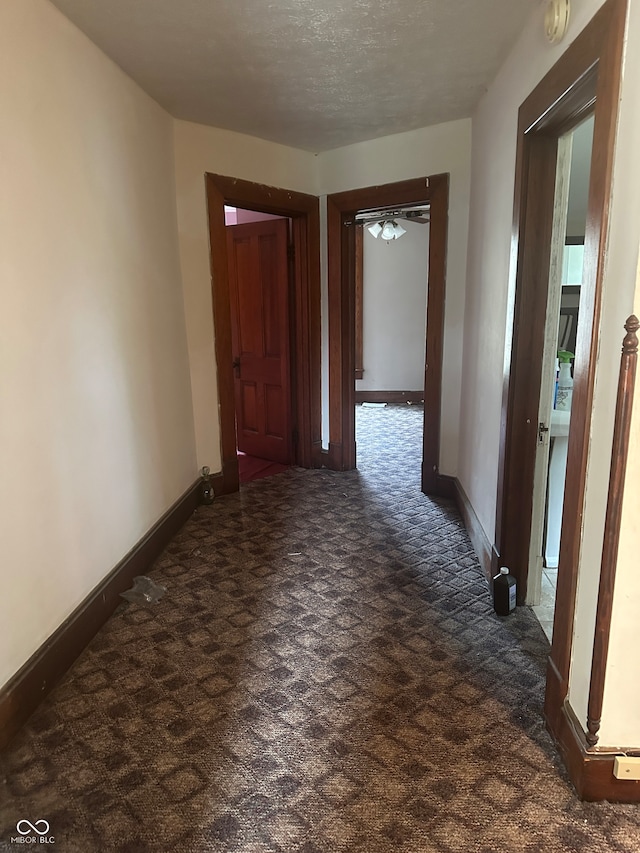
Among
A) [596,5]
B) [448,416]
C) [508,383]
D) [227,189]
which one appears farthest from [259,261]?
[596,5]

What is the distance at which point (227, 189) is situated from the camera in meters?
3.79

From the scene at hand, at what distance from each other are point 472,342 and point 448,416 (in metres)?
0.69

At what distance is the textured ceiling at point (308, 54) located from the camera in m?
2.20

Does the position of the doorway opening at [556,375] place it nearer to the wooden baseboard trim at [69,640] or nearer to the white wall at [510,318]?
the white wall at [510,318]

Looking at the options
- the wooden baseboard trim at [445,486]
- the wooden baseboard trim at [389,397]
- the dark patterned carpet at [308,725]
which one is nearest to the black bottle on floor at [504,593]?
the dark patterned carpet at [308,725]

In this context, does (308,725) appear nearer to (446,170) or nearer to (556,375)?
(556,375)

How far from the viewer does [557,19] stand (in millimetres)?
1798

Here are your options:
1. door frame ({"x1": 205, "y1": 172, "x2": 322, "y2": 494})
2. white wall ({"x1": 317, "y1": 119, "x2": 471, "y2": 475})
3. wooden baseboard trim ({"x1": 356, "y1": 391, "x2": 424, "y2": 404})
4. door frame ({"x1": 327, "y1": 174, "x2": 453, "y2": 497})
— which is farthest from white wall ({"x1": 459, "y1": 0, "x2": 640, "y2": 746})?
wooden baseboard trim ({"x1": 356, "y1": 391, "x2": 424, "y2": 404})

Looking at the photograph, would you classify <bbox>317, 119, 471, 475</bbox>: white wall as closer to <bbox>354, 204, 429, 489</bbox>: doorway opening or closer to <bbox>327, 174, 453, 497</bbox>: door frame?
<bbox>327, 174, 453, 497</bbox>: door frame

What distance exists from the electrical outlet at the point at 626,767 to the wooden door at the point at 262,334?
3546mm

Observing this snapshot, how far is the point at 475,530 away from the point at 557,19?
2.39 m

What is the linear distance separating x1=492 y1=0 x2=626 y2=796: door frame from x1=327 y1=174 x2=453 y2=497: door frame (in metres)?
1.37

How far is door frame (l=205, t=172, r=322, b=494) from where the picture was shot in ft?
12.5

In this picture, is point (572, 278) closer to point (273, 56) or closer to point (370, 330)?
point (273, 56)
